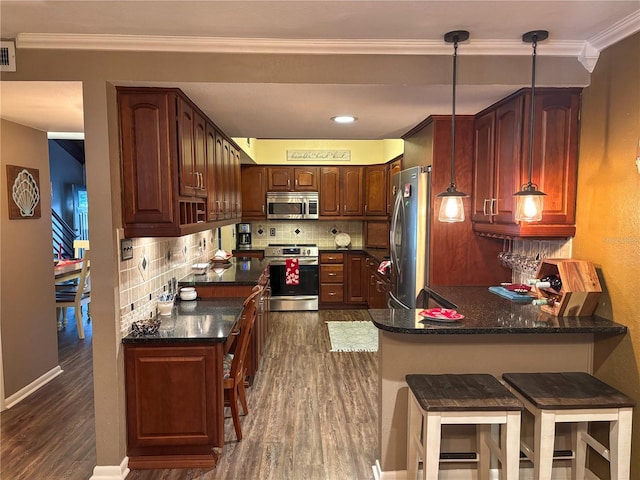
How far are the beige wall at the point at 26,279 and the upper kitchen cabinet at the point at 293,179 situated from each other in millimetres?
3293

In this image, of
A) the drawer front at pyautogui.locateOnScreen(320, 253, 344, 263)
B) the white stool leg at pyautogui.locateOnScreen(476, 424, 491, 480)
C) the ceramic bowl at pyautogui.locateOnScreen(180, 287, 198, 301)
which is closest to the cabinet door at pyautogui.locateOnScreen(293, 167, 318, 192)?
the drawer front at pyautogui.locateOnScreen(320, 253, 344, 263)

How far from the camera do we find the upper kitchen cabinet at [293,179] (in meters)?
6.52

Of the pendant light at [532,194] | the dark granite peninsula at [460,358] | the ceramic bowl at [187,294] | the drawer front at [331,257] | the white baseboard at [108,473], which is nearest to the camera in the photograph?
the pendant light at [532,194]

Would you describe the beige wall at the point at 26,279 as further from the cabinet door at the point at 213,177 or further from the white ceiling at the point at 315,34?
the cabinet door at the point at 213,177

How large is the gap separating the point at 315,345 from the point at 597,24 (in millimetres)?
3842

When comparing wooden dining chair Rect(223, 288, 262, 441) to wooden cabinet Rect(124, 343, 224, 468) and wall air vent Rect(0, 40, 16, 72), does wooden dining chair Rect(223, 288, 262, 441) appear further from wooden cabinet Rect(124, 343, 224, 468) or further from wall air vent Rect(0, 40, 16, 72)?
wall air vent Rect(0, 40, 16, 72)

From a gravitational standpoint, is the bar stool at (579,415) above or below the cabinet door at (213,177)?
below

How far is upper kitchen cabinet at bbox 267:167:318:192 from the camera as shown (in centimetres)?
652

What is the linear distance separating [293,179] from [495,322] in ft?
15.6

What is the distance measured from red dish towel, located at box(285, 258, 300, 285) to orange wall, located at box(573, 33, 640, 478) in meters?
4.22

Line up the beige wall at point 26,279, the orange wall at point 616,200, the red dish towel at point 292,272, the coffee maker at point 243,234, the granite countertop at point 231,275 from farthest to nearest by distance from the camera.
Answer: the coffee maker at point 243,234 < the red dish towel at point 292,272 < the granite countertop at point 231,275 < the beige wall at point 26,279 < the orange wall at point 616,200

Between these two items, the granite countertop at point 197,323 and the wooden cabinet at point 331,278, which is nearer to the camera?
the granite countertop at point 197,323

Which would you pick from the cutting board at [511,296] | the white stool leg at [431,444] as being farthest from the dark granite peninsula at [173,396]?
the cutting board at [511,296]

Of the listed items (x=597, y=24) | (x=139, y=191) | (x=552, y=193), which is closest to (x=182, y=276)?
(x=139, y=191)
